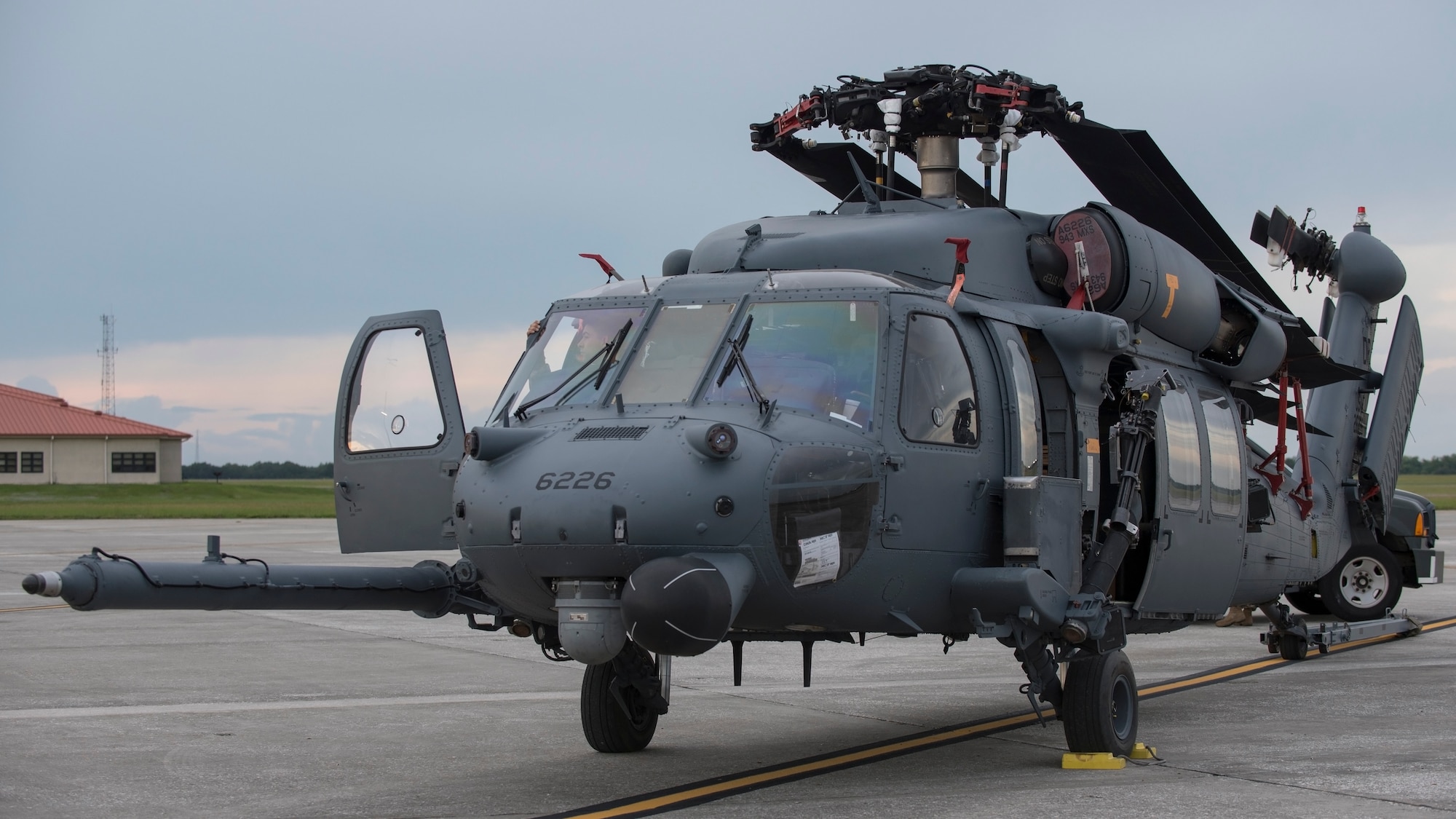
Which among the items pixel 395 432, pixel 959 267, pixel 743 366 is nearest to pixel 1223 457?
pixel 959 267

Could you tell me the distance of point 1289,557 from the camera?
40.3ft

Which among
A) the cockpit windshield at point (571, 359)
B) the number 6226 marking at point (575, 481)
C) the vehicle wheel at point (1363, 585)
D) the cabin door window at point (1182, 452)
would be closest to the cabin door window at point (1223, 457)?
the cabin door window at point (1182, 452)

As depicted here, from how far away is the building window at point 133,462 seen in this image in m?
72.6

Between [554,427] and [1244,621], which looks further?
[1244,621]

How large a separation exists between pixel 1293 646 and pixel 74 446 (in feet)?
222

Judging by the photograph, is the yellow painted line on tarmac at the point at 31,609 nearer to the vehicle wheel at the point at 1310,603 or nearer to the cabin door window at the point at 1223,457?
the cabin door window at the point at 1223,457

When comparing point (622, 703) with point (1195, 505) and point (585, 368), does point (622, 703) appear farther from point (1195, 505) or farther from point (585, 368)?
point (1195, 505)

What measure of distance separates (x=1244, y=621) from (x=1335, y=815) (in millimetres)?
11026

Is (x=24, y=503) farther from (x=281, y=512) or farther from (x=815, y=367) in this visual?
(x=815, y=367)

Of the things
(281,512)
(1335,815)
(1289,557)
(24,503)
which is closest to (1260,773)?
(1335,815)

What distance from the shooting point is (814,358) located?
7.82m

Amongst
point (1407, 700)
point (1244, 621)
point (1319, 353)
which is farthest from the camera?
point (1244, 621)

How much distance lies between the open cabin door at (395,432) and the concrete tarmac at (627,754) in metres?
1.42

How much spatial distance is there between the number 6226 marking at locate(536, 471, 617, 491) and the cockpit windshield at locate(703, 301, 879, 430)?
0.91 metres
